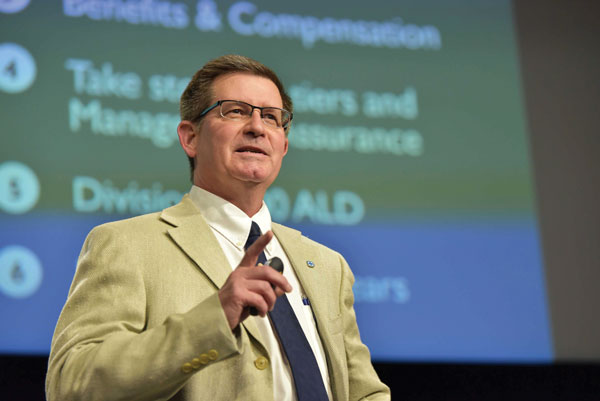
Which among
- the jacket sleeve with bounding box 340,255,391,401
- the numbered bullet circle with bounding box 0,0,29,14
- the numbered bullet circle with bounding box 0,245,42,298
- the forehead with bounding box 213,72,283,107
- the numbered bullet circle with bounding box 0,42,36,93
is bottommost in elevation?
the jacket sleeve with bounding box 340,255,391,401

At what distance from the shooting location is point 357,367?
212cm

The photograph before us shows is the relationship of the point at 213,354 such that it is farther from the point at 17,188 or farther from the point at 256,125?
the point at 17,188

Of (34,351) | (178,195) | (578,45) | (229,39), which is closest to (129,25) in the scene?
(229,39)

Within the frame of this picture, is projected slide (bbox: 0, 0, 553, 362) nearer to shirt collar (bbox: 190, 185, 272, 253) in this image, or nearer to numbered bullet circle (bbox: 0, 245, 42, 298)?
numbered bullet circle (bbox: 0, 245, 42, 298)

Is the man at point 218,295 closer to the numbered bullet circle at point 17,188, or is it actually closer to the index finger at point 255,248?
the index finger at point 255,248

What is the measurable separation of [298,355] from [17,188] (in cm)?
206

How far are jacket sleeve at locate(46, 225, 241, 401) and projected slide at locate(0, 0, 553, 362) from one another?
1702 mm

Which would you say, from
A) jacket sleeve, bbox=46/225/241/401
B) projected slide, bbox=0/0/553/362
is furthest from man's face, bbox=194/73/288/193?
projected slide, bbox=0/0/553/362

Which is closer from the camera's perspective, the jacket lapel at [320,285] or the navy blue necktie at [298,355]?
the navy blue necktie at [298,355]

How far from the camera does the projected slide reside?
3375 millimetres

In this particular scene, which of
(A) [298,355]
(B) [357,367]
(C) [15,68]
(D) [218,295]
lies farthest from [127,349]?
(C) [15,68]

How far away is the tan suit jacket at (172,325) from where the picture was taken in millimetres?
1528

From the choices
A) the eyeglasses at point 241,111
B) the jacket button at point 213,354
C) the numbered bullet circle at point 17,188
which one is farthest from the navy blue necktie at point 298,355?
the numbered bullet circle at point 17,188

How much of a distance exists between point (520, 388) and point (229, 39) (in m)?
2.61
